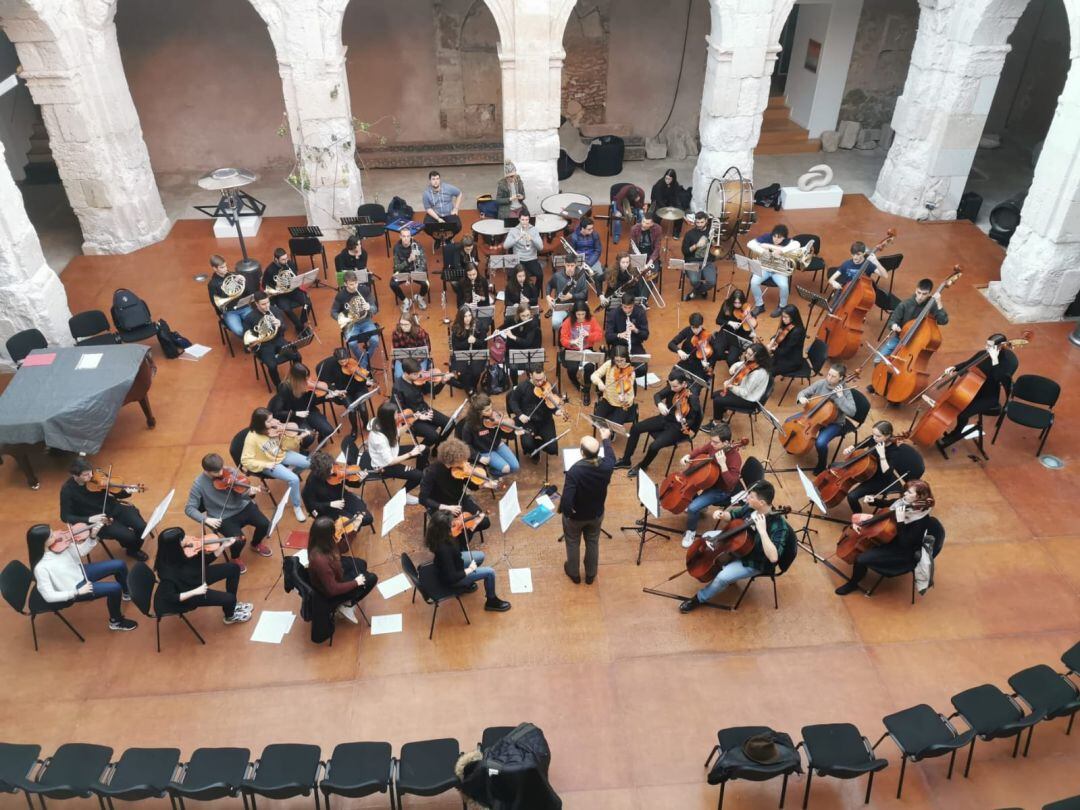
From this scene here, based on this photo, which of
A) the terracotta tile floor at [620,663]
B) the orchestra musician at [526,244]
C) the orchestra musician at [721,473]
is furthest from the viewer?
the orchestra musician at [526,244]

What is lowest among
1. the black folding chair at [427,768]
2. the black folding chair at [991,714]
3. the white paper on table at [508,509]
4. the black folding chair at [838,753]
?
the black folding chair at [427,768]

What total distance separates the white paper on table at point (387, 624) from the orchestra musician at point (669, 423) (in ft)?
9.24

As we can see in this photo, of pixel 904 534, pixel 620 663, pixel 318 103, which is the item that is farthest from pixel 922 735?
pixel 318 103

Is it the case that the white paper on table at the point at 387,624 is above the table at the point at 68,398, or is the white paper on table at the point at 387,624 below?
below

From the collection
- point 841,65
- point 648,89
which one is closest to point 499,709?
point 648,89

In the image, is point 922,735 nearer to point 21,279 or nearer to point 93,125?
point 21,279

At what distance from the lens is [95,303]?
11.6 meters

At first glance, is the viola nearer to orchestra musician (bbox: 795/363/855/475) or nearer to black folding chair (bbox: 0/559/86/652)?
orchestra musician (bbox: 795/363/855/475)

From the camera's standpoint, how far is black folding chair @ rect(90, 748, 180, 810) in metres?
5.47

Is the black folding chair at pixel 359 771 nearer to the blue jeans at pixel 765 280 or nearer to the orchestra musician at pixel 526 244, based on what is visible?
the orchestra musician at pixel 526 244

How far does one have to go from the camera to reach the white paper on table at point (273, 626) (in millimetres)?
7176

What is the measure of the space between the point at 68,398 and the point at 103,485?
5.04 feet

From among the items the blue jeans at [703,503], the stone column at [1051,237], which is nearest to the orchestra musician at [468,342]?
the blue jeans at [703,503]

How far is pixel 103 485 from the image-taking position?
731 centimetres
